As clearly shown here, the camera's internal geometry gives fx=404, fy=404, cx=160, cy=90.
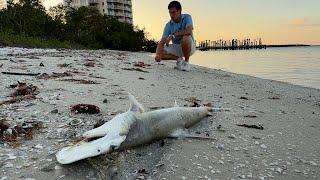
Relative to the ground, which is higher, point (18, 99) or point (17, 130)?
point (18, 99)

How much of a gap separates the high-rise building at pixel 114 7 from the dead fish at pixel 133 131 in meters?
121

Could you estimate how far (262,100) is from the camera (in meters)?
7.45

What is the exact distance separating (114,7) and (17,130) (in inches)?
5047

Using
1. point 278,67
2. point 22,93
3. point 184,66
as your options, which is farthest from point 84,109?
point 278,67

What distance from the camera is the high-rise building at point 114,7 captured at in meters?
124

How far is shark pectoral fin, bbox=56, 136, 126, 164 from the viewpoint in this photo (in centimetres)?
292

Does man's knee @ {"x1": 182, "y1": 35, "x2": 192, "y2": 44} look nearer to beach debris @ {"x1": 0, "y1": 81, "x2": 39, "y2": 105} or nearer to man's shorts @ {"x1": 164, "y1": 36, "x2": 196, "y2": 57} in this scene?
man's shorts @ {"x1": 164, "y1": 36, "x2": 196, "y2": 57}

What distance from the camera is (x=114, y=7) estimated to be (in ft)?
422

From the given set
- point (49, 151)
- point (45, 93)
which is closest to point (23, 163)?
point (49, 151)

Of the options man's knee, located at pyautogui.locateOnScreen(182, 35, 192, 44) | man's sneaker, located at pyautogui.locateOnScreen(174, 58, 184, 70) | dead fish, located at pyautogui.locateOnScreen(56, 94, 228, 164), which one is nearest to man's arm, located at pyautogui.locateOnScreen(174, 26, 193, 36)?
man's knee, located at pyautogui.locateOnScreen(182, 35, 192, 44)

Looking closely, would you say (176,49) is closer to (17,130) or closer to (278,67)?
(17,130)

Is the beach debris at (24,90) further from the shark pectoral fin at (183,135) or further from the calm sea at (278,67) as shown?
the calm sea at (278,67)

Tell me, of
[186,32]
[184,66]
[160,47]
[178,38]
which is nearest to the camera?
[186,32]

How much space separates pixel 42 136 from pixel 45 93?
188 cm
